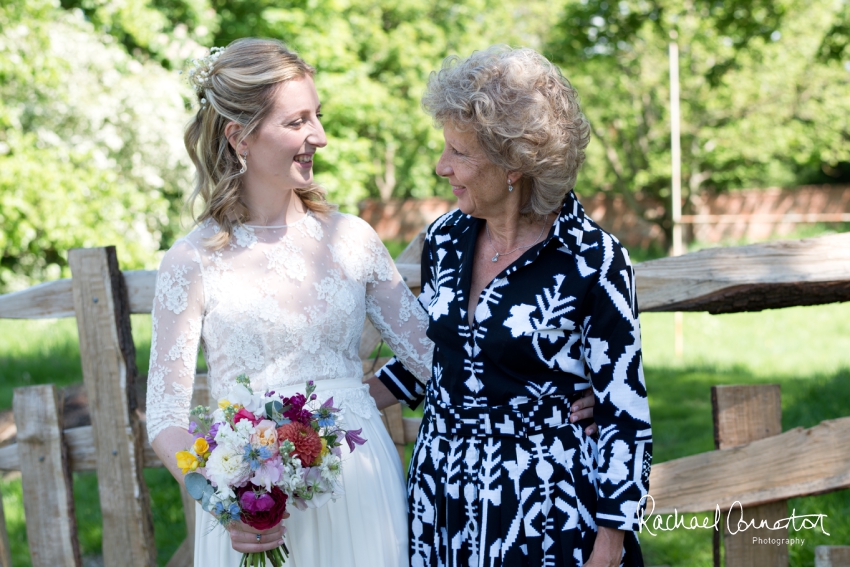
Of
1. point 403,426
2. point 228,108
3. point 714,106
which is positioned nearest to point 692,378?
point 403,426

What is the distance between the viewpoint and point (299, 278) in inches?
95.9

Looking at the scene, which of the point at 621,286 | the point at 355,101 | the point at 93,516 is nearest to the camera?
the point at 621,286

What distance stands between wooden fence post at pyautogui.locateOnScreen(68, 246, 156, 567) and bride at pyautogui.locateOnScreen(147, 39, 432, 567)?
846 mm

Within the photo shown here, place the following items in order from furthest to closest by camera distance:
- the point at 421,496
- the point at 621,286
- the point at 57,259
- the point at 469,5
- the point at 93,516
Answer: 1. the point at 469,5
2. the point at 57,259
3. the point at 93,516
4. the point at 421,496
5. the point at 621,286

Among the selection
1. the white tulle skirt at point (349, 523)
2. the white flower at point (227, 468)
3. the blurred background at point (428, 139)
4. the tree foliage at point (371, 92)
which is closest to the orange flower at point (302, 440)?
the white flower at point (227, 468)

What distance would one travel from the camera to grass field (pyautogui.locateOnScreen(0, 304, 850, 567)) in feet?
13.5

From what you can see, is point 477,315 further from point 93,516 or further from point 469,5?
point 469,5

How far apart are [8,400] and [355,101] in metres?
14.8

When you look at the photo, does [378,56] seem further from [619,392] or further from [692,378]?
[619,392]

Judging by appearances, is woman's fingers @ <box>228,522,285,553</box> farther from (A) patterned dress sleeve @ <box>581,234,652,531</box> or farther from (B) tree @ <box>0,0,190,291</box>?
(B) tree @ <box>0,0,190,291</box>

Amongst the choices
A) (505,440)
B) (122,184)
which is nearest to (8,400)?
(505,440)

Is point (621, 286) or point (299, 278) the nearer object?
point (621, 286)

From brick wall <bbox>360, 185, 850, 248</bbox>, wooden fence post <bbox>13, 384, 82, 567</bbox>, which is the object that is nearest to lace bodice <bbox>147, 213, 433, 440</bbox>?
wooden fence post <bbox>13, 384, 82, 567</bbox>

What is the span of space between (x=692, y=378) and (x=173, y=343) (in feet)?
20.6
